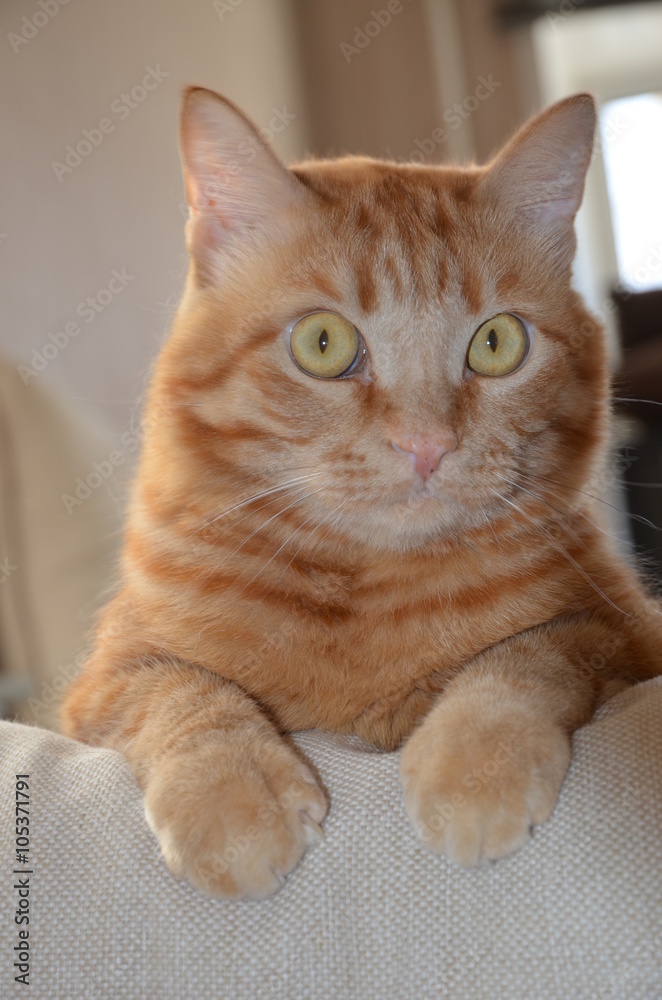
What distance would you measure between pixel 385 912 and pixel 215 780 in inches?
8.1

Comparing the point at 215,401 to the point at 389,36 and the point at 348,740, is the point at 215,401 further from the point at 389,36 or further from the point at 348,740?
the point at 389,36

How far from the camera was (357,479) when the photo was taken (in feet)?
3.44

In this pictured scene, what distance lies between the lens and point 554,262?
1.32 metres

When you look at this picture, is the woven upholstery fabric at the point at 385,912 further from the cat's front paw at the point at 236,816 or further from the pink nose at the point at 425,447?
the pink nose at the point at 425,447

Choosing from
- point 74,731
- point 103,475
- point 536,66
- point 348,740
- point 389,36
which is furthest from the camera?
point 536,66

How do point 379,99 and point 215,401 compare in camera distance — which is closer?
point 215,401

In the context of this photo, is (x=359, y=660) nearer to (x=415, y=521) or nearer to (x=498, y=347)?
(x=415, y=521)

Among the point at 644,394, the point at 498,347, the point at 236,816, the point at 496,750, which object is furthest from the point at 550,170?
the point at 644,394

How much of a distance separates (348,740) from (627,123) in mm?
5880

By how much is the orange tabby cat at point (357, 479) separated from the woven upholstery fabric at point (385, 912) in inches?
5.1

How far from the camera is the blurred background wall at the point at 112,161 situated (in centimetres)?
249

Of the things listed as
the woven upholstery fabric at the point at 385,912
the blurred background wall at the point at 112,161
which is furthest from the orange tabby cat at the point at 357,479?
the blurred background wall at the point at 112,161

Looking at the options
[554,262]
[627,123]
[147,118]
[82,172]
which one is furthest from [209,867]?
[627,123]

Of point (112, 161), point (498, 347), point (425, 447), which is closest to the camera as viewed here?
point (425, 447)
